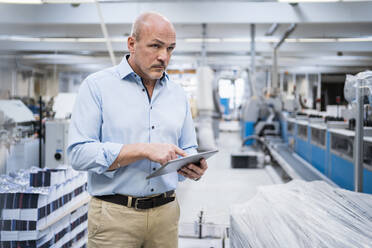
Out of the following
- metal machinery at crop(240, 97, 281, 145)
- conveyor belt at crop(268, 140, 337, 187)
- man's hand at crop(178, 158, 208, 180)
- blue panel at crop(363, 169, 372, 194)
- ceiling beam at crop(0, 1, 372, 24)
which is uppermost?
ceiling beam at crop(0, 1, 372, 24)

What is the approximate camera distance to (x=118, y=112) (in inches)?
48.2

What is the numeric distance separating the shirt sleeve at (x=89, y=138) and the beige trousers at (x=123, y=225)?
186mm

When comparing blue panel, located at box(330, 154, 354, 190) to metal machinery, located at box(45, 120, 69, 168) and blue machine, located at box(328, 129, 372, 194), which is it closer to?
blue machine, located at box(328, 129, 372, 194)

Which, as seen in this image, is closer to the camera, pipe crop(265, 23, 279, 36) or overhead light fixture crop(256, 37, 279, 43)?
→ pipe crop(265, 23, 279, 36)

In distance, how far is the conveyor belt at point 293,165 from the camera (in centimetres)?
455

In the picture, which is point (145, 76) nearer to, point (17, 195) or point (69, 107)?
point (17, 195)

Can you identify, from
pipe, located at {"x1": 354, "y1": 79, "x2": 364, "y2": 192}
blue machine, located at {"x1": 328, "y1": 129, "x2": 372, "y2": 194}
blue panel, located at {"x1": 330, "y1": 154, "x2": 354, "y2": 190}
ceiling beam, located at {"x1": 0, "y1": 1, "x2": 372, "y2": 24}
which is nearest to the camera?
pipe, located at {"x1": 354, "y1": 79, "x2": 364, "y2": 192}

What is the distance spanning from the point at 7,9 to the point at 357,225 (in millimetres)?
6435

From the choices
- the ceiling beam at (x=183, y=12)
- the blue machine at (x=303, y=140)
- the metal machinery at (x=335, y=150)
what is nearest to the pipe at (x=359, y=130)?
the metal machinery at (x=335, y=150)

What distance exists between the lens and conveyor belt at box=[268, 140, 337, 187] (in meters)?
4.55

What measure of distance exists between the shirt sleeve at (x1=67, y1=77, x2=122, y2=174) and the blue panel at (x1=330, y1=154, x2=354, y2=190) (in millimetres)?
3192

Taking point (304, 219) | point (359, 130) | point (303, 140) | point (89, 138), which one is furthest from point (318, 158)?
point (89, 138)

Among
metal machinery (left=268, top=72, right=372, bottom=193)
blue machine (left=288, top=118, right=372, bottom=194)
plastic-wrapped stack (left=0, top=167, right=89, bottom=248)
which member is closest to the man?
plastic-wrapped stack (left=0, top=167, right=89, bottom=248)

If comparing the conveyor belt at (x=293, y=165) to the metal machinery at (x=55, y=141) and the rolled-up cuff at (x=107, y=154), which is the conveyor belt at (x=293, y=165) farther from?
the rolled-up cuff at (x=107, y=154)
